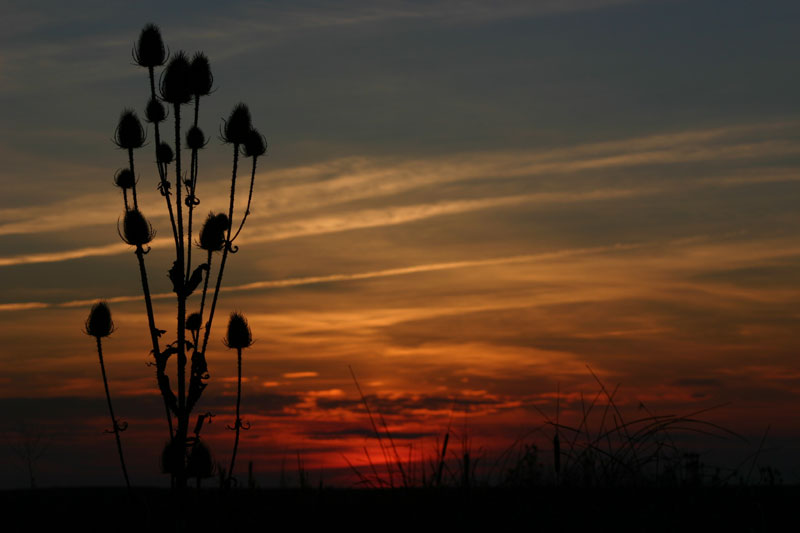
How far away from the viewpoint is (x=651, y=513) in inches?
266

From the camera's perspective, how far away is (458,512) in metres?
6.79

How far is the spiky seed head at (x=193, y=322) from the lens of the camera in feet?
42.0

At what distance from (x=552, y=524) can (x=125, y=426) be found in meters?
7.67

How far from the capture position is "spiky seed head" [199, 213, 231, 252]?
41.9 feet

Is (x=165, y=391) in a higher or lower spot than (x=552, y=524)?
higher

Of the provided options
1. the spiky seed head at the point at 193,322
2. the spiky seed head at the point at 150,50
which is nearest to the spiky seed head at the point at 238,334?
the spiky seed head at the point at 193,322

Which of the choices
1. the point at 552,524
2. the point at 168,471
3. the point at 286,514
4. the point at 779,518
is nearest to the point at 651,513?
the point at 552,524

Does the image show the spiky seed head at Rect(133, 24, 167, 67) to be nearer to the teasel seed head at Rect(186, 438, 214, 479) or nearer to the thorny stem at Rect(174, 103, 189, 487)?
the thorny stem at Rect(174, 103, 189, 487)

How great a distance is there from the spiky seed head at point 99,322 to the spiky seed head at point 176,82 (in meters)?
2.96

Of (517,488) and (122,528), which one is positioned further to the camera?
(517,488)

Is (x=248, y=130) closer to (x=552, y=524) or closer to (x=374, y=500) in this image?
(x=374, y=500)

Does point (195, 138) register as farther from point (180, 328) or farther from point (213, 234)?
point (180, 328)

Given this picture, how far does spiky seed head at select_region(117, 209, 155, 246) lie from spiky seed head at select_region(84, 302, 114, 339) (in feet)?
3.86

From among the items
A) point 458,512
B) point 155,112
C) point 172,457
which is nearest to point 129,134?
point 155,112
